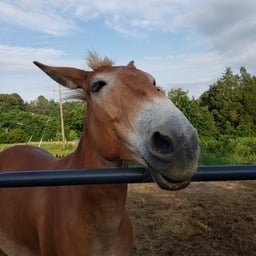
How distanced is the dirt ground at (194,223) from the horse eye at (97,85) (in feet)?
9.52

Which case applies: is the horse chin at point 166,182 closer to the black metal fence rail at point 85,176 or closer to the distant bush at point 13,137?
the black metal fence rail at point 85,176

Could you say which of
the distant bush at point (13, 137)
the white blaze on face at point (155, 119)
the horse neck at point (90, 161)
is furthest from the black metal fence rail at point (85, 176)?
the distant bush at point (13, 137)

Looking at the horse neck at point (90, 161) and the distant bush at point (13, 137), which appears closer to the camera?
the horse neck at point (90, 161)

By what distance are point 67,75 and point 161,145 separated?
3.58 ft

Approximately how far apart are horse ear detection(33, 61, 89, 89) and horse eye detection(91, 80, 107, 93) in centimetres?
24

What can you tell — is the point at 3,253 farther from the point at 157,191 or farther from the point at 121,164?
the point at 157,191

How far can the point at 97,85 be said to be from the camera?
217 cm

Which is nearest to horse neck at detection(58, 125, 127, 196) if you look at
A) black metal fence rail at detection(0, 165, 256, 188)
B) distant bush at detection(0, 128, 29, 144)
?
black metal fence rail at detection(0, 165, 256, 188)

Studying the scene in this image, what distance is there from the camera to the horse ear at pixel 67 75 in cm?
234

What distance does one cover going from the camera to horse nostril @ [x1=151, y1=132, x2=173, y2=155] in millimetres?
1508

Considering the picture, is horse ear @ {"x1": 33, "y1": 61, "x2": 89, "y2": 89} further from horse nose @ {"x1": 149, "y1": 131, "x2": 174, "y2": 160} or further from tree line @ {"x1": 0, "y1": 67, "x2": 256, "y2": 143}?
tree line @ {"x1": 0, "y1": 67, "x2": 256, "y2": 143}

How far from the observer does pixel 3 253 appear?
375cm

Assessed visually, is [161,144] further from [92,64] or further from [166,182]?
[92,64]

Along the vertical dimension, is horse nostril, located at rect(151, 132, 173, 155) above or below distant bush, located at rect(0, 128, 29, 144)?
above
